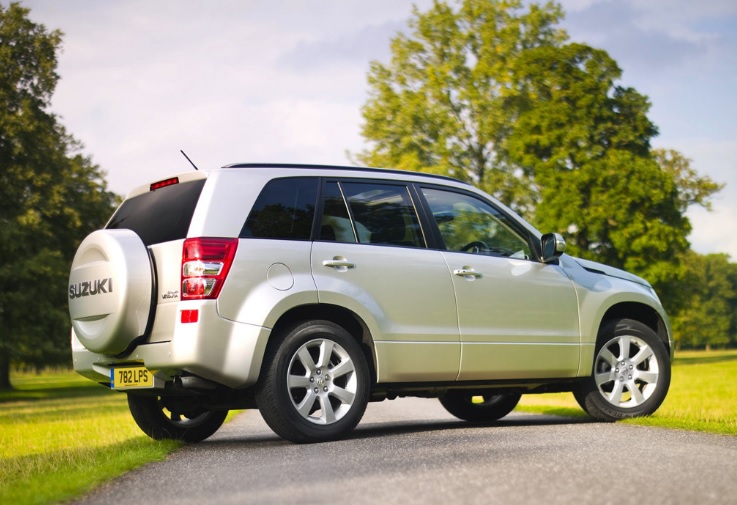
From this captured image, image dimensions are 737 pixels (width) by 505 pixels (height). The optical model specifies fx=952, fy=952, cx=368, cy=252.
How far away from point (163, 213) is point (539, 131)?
3044 cm

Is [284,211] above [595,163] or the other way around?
the other way around

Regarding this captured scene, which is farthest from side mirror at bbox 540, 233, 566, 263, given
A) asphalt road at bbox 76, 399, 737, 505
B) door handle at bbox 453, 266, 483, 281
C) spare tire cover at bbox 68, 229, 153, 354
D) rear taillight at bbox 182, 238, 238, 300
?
spare tire cover at bbox 68, 229, 153, 354

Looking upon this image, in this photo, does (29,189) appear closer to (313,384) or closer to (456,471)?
(313,384)

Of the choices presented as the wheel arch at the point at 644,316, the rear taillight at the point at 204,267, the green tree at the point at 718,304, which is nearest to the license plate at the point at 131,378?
the rear taillight at the point at 204,267

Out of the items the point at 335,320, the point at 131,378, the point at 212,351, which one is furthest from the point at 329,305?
the point at 131,378

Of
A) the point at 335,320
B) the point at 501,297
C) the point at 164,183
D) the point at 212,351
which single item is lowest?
the point at 212,351

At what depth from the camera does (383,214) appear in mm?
7477

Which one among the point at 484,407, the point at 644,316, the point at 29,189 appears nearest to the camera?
the point at 644,316

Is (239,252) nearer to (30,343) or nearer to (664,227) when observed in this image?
(30,343)

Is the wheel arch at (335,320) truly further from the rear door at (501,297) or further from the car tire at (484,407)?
the car tire at (484,407)

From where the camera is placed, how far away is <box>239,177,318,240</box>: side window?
6707mm

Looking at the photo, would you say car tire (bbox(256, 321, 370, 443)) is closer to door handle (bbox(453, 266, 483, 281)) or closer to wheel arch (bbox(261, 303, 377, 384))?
wheel arch (bbox(261, 303, 377, 384))

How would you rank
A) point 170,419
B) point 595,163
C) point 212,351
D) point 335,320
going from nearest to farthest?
1. point 212,351
2. point 335,320
3. point 170,419
4. point 595,163

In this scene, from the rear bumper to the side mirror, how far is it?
2.82 m
